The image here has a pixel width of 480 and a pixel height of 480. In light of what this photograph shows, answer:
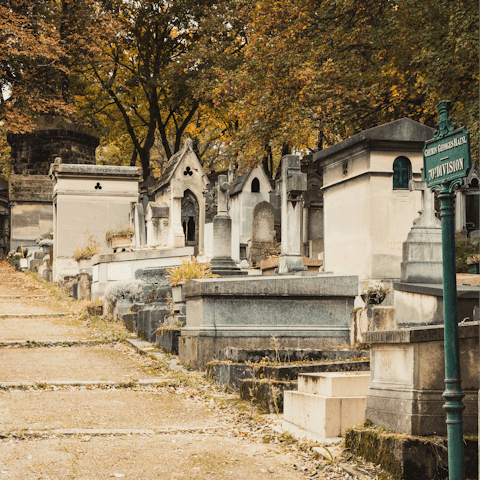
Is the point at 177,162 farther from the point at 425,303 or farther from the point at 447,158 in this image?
the point at 447,158

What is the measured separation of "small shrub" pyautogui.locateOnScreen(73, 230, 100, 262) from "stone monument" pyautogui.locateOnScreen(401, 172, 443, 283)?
1247 centimetres

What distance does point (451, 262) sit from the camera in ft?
11.3

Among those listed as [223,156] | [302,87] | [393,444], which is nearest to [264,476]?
[393,444]

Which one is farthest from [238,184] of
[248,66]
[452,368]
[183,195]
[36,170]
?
[452,368]

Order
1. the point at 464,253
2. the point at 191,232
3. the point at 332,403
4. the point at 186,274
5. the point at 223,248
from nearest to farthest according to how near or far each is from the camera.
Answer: the point at 332,403
the point at 186,274
the point at 223,248
the point at 464,253
the point at 191,232

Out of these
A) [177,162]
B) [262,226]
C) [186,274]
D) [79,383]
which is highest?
[177,162]

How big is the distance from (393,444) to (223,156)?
37.6 meters

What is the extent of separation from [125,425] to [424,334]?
2.71m

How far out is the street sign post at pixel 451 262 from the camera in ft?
10.9

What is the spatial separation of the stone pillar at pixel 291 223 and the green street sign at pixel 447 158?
8.39 meters

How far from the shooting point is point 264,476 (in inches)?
164

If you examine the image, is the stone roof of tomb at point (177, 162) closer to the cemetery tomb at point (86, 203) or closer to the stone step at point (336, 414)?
the cemetery tomb at point (86, 203)

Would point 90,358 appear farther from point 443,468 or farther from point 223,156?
point 223,156

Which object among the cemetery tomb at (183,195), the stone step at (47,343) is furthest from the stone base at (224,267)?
the cemetery tomb at (183,195)
